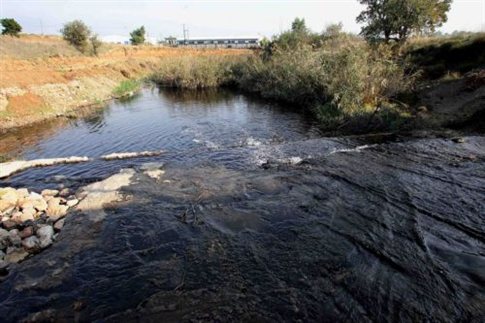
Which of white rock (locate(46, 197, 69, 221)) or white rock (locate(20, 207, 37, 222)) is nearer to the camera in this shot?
white rock (locate(20, 207, 37, 222))

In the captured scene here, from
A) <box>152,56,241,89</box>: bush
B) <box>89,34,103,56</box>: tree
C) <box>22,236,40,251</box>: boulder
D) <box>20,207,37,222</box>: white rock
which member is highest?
<box>89,34,103,56</box>: tree

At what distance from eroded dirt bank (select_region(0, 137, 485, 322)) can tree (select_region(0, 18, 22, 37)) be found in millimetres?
64442

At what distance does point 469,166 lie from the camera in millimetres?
9492

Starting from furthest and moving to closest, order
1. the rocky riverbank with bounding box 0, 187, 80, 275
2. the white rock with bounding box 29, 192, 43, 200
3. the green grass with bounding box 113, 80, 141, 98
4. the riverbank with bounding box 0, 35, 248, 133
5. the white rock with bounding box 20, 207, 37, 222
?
the green grass with bounding box 113, 80, 141, 98 < the riverbank with bounding box 0, 35, 248, 133 < the white rock with bounding box 29, 192, 43, 200 < the white rock with bounding box 20, 207, 37, 222 < the rocky riverbank with bounding box 0, 187, 80, 275

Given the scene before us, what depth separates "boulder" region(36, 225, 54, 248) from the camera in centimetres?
→ 686

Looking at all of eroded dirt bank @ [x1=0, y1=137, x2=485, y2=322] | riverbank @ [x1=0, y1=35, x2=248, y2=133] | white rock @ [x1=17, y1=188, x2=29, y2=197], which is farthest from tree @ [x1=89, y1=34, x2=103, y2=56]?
eroded dirt bank @ [x1=0, y1=137, x2=485, y2=322]

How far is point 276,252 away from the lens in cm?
622

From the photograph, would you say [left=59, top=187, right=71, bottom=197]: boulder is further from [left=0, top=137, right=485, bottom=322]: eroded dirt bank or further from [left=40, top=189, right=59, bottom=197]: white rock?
[left=0, top=137, right=485, bottom=322]: eroded dirt bank

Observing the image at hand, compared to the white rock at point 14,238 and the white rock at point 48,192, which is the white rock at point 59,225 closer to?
the white rock at point 14,238

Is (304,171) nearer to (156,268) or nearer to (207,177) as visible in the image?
(207,177)

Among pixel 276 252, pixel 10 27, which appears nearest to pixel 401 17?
pixel 276 252

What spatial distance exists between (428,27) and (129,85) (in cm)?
2997

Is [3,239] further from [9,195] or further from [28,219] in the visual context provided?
[9,195]

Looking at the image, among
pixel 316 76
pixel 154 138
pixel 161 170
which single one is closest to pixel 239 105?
pixel 316 76
